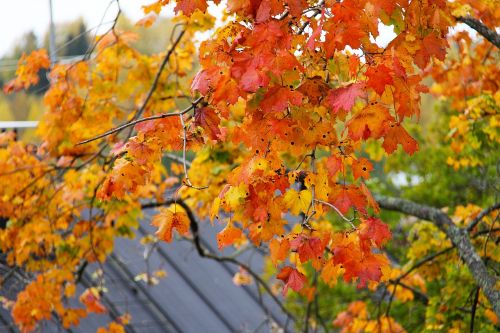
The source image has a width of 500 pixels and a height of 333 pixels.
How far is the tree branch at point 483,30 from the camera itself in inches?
179

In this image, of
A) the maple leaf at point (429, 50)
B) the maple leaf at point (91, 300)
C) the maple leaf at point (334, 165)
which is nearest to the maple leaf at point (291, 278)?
the maple leaf at point (334, 165)

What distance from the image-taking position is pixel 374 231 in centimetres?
282

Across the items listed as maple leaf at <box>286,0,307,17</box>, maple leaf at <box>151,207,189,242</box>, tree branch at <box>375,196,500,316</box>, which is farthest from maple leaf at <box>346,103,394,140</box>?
tree branch at <box>375,196,500,316</box>

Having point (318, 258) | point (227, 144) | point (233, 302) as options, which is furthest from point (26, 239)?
point (233, 302)

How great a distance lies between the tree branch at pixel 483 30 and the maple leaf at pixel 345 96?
2.17m

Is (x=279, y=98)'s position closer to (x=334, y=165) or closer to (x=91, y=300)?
(x=334, y=165)

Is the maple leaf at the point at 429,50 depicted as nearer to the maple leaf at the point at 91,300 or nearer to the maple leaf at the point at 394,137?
the maple leaf at the point at 394,137

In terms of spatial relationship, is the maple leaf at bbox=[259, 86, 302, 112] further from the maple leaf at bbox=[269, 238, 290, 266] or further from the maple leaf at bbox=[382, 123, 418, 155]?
the maple leaf at bbox=[269, 238, 290, 266]

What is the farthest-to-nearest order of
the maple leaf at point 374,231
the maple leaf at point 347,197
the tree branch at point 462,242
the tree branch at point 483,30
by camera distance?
1. the tree branch at point 483,30
2. the tree branch at point 462,242
3. the maple leaf at point 347,197
4. the maple leaf at point 374,231

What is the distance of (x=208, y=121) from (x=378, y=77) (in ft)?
1.91

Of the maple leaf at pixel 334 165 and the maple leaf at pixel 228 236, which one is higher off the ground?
the maple leaf at pixel 228 236

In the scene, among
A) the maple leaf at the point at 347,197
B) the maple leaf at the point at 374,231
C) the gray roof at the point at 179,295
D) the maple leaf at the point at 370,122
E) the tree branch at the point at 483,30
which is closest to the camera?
the maple leaf at the point at 370,122

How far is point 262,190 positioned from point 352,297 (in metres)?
7.44

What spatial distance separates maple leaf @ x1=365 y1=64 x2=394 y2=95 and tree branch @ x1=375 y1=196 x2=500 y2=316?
5.94 ft
